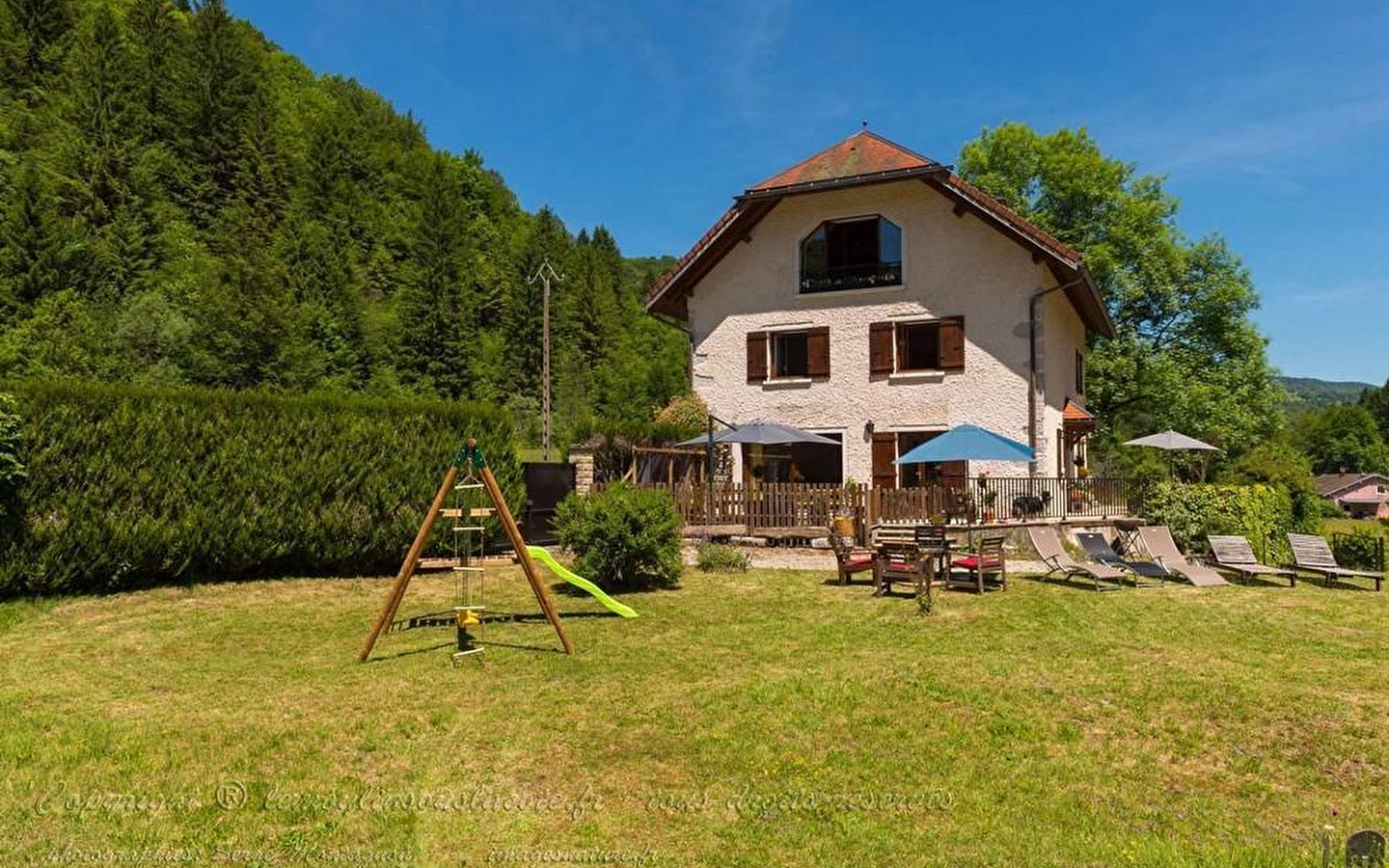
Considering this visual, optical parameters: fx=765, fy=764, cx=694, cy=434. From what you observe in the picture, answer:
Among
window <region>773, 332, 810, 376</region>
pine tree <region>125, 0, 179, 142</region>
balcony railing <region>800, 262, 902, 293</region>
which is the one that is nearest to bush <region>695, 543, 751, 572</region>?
window <region>773, 332, 810, 376</region>

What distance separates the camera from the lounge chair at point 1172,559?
12.3 m

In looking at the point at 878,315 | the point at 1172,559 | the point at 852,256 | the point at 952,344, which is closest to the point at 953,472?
the point at 952,344

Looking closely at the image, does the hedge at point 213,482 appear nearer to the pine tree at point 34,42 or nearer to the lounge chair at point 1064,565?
the lounge chair at point 1064,565

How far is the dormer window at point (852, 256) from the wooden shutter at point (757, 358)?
1737mm

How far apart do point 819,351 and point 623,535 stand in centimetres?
1097

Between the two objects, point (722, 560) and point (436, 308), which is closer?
point (722, 560)

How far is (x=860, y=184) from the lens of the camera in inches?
767

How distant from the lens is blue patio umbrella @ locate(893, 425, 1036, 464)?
15602 mm

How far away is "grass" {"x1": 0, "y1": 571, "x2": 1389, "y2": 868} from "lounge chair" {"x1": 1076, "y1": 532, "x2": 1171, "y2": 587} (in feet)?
10.5

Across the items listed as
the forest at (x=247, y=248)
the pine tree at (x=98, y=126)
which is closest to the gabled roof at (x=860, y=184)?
the forest at (x=247, y=248)

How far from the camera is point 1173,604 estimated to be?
1034cm

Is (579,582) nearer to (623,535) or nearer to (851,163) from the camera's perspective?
(623,535)

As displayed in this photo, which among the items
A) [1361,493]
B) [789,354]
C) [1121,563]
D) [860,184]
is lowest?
[1121,563]

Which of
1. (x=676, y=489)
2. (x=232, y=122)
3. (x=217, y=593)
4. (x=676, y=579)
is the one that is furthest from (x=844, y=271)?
(x=232, y=122)
